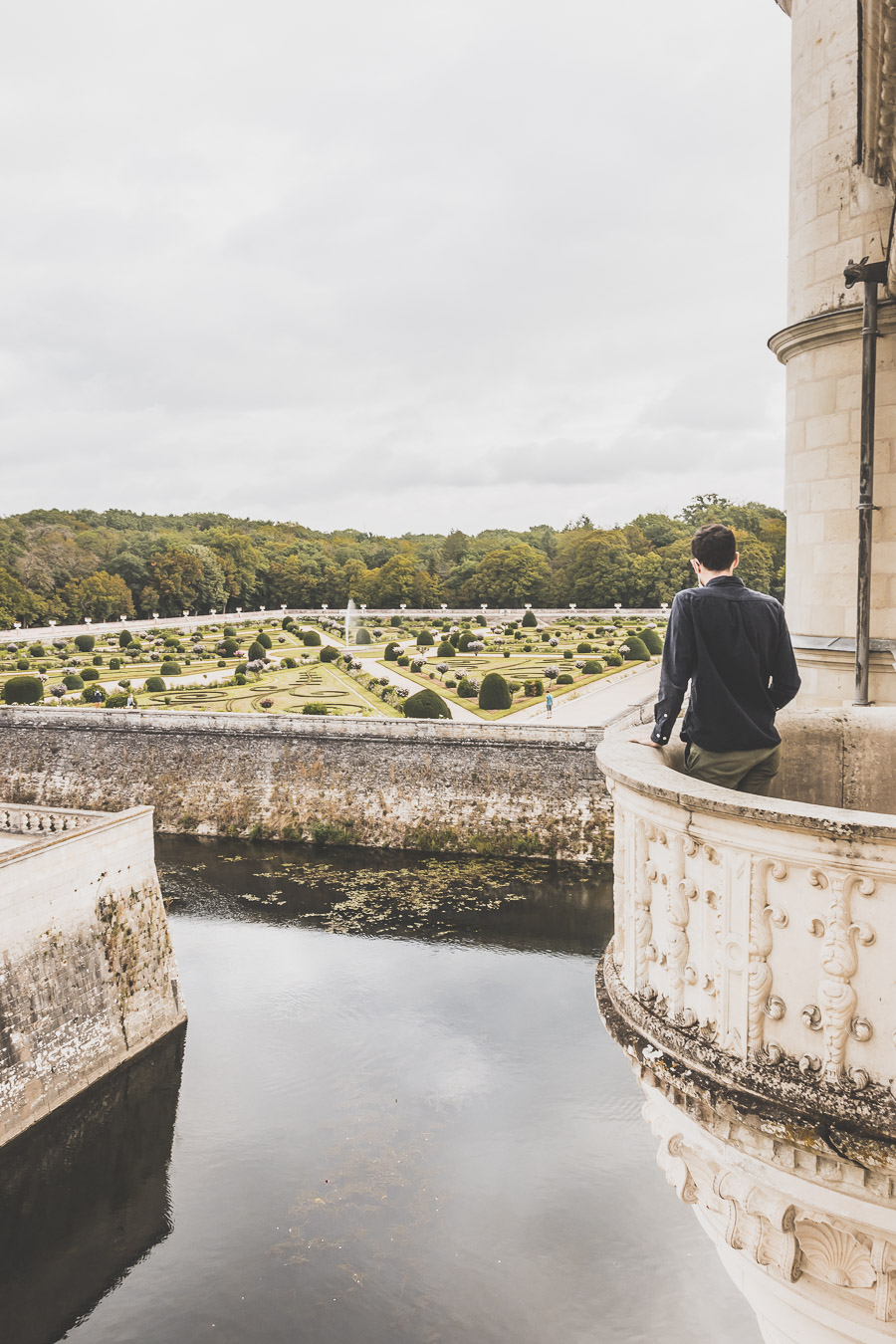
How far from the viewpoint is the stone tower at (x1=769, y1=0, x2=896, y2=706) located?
17.7 ft

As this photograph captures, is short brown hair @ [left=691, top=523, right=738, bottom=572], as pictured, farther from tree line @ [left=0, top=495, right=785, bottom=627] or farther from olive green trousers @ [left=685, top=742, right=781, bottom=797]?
tree line @ [left=0, top=495, right=785, bottom=627]

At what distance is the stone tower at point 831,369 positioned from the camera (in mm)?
5402

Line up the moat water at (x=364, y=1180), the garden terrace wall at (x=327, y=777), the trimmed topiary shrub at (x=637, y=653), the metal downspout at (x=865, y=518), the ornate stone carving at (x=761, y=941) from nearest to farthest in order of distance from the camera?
the ornate stone carving at (x=761, y=941), the metal downspout at (x=865, y=518), the moat water at (x=364, y=1180), the garden terrace wall at (x=327, y=777), the trimmed topiary shrub at (x=637, y=653)

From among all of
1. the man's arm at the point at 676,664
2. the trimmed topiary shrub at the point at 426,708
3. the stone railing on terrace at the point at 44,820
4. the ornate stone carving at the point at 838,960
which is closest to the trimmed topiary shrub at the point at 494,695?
the trimmed topiary shrub at the point at 426,708

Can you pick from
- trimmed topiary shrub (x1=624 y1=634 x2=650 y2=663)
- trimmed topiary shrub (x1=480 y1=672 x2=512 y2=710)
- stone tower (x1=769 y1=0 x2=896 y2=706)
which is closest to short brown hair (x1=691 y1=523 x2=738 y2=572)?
→ stone tower (x1=769 y1=0 x2=896 y2=706)

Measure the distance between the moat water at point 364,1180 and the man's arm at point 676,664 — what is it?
6607 millimetres

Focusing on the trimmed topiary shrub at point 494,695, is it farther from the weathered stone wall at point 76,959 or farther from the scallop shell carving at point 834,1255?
the scallop shell carving at point 834,1255

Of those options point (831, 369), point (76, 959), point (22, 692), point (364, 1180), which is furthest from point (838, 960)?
point (22, 692)

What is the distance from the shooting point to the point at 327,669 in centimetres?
3192

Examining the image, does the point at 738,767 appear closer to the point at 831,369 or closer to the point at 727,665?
the point at 727,665

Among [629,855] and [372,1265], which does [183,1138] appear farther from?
[629,855]

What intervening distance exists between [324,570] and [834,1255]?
68.0 m

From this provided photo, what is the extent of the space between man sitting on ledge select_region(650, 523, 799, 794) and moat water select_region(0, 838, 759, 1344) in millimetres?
6485

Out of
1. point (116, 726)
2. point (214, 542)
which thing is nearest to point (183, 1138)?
point (116, 726)
